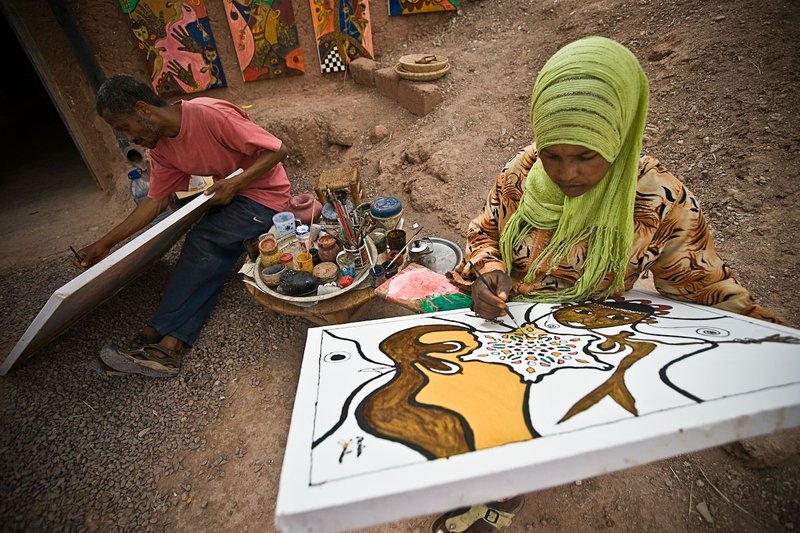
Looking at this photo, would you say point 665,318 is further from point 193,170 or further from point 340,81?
point 340,81

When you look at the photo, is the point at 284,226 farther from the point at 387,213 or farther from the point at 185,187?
the point at 185,187

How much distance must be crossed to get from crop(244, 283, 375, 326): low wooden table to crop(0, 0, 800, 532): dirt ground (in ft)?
1.66

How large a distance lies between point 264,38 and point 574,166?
5290 millimetres

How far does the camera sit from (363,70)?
16.7ft

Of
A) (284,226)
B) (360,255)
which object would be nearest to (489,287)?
(360,255)

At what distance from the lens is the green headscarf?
99 centimetres

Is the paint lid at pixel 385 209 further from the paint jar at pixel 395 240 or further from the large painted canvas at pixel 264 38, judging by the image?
the large painted canvas at pixel 264 38

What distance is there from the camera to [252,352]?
8.23 ft

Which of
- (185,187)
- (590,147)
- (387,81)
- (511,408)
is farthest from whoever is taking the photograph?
(387,81)

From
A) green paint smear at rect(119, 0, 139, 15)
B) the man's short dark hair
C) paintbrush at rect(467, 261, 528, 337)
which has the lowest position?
paintbrush at rect(467, 261, 528, 337)

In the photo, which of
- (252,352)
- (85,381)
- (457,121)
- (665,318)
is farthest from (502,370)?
(457,121)

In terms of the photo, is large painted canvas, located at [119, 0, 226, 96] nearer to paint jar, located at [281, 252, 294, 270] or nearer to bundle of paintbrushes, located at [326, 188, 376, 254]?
bundle of paintbrushes, located at [326, 188, 376, 254]

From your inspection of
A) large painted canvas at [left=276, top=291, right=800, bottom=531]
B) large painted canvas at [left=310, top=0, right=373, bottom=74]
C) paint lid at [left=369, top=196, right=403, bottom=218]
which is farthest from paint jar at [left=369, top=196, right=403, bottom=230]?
large painted canvas at [left=310, top=0, right=373, bottom=74]

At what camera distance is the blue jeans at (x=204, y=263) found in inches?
97.0
